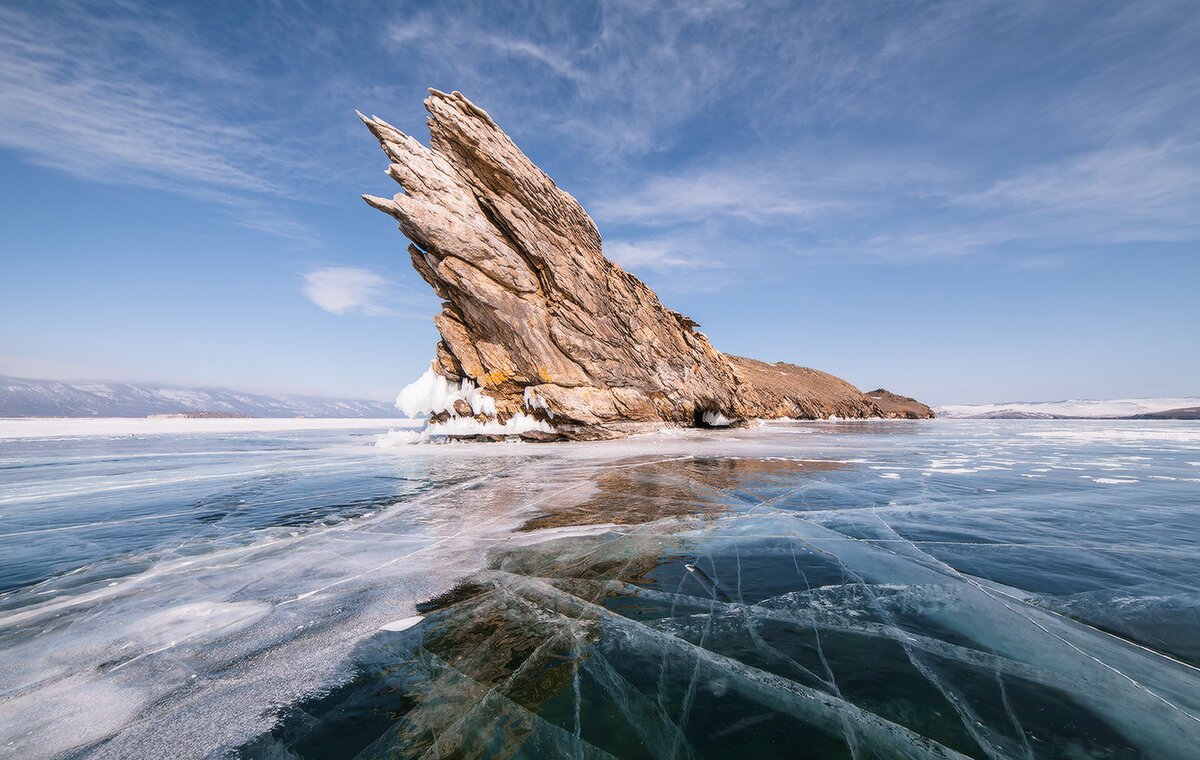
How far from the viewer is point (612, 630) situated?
10.3 feet

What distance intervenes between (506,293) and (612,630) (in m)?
21.4

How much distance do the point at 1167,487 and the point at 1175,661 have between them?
875cm

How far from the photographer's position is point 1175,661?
2627 millimetres

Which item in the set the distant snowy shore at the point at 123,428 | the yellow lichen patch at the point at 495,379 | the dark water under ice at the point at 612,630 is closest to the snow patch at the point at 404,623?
the dark water under ice at the point at 612,630

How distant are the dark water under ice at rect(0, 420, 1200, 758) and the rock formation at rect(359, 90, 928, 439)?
15979 mm

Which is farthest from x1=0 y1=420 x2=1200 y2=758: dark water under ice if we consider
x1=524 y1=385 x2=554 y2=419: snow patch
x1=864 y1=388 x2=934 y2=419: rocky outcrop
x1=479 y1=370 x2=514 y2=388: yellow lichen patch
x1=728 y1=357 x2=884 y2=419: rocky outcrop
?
x1=864 y1=388 x2=934 y2=419: rocky outcrop

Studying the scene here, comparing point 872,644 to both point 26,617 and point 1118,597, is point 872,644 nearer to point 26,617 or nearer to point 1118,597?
point 1118,597

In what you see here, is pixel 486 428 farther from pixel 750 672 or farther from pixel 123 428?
pixel 123 428

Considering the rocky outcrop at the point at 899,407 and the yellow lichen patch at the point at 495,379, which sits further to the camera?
the rocky outcrop at the point at 899,407

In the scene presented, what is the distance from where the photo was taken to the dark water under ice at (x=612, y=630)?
6.93 feet

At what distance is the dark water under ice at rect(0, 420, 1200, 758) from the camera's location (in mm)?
2111

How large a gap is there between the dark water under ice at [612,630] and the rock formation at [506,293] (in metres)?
16.0

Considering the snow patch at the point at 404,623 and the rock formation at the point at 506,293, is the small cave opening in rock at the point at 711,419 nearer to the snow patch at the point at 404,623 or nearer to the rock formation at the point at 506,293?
the rock formation at the point at 506,293

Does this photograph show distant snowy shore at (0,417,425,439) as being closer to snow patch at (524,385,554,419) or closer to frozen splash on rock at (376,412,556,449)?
frozen splash on rock at (376,412,556,449)
